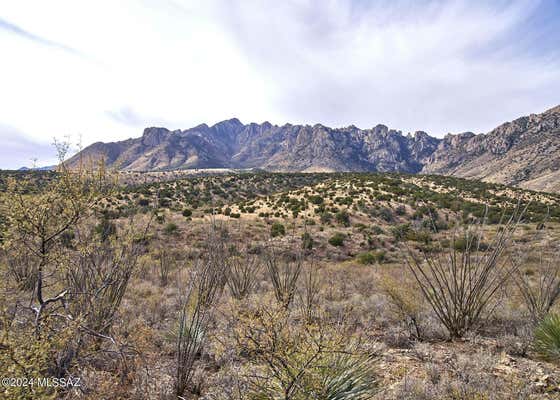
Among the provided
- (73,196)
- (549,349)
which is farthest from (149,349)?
(549,349)

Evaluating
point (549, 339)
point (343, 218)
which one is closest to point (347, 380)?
point (549, 339)

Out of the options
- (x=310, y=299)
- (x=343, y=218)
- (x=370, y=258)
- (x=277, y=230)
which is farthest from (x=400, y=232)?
(x=343, y=218)

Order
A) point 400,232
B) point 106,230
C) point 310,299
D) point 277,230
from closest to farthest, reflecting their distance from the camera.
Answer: point 106,230, point 310,299, point 400,232, point 277,230

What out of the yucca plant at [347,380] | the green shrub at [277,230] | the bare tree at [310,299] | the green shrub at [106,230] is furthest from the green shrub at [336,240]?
the yucca plant at [347,380]

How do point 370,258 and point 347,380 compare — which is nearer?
point 347,380

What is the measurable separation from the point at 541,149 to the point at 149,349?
434 ft

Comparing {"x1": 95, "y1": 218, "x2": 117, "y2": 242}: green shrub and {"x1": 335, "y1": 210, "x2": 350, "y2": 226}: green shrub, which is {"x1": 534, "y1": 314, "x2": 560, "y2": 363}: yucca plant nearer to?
{"x1": 95, "y1": 218, "x2": 117, "y2": 242}: green shrub

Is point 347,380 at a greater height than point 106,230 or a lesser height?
lesser

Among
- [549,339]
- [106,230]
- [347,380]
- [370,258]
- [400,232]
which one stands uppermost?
[106,230]

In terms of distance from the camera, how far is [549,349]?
17.6 ft

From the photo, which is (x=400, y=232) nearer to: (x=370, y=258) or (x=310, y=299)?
(x=310, y=299)

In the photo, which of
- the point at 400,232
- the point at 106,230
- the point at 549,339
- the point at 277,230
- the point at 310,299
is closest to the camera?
the point at 549,339

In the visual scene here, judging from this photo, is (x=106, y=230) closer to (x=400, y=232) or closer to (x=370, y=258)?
(x=400, y=232)

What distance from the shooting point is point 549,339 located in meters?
5.41
